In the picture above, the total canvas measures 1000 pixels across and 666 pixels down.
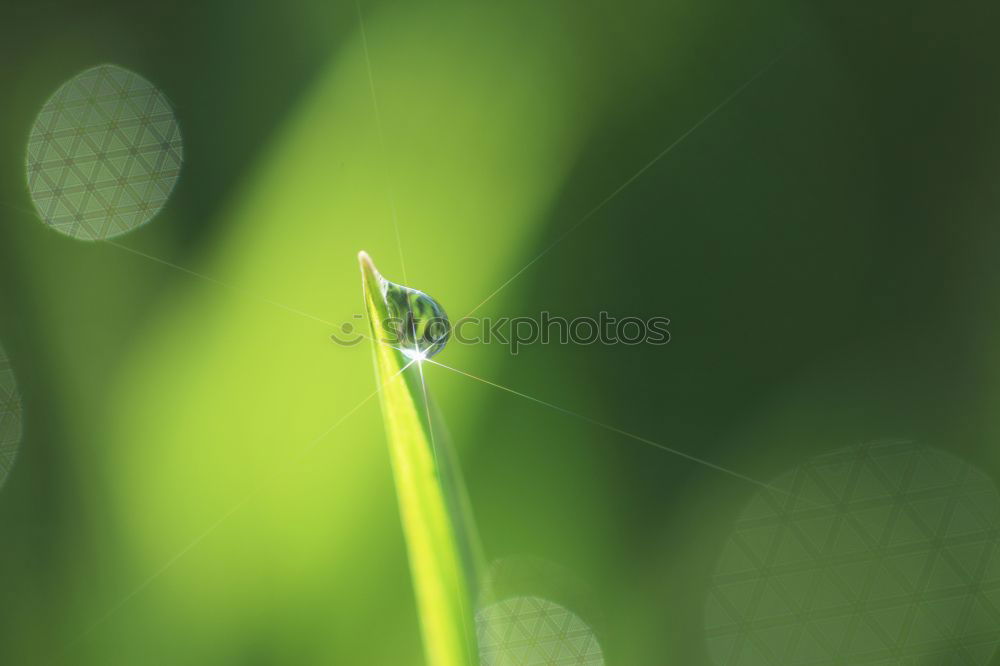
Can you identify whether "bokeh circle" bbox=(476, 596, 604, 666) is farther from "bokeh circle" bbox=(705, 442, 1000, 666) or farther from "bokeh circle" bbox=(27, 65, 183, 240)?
"bokeh circle" bbox=(27, 65, 183, 240)

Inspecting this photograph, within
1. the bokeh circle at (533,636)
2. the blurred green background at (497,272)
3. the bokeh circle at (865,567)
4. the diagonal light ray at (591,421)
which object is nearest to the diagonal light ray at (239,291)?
the blurred green background at (497,272)

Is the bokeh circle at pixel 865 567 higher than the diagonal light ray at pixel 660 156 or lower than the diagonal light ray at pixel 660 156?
lower

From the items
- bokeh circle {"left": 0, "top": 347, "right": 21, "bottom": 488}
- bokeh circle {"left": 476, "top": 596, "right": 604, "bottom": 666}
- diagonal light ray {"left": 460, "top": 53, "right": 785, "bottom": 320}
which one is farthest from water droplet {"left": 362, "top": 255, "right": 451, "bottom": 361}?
bokeh circle {"left": 0, "top": 347, "right": 21, "bottom": 488}

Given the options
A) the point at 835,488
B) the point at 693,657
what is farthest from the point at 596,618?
the point at 835,488

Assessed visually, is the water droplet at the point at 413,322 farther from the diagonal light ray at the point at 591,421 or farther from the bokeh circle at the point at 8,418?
the bokeh circle at the point at 8,418

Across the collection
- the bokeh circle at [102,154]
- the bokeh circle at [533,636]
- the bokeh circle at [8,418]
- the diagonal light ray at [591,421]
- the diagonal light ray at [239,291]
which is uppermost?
the bokeh circle at [102,154]

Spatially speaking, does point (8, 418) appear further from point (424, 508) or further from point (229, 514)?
point (424, 508)
